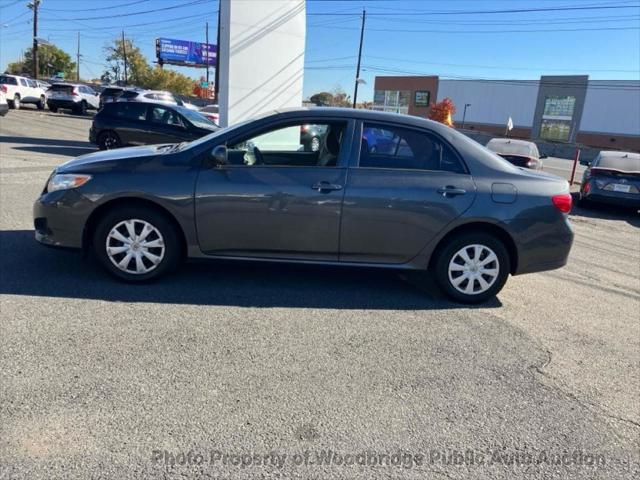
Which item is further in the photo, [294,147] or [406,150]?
[294,147]

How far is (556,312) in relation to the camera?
4891 millimetres

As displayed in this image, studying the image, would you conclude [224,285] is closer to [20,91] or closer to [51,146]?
[51,146]

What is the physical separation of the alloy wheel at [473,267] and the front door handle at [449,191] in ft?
1.68

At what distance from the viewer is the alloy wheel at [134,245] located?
4516 mm

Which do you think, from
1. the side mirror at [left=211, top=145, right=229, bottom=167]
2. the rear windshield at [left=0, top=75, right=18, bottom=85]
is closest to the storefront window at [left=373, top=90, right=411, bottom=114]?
the rear windshield at [left=0, top=75, right=18, bottom=85]

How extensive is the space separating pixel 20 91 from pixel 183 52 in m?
47.4

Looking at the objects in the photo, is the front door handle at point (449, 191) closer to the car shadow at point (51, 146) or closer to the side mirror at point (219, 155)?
the side mirror at point (219, 155)

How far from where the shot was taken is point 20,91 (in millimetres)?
29234

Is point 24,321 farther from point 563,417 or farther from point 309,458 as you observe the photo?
point 563,417

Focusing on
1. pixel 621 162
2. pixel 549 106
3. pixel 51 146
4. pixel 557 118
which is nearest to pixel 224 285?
pixel 621 162

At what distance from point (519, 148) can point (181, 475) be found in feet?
41.2

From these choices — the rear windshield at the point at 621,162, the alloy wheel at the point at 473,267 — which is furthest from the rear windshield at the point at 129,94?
the alloy wheel at the point at 473,267

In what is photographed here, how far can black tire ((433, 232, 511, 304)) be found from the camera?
15.5 feet

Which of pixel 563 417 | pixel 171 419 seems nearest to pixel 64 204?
pixel 171 419
